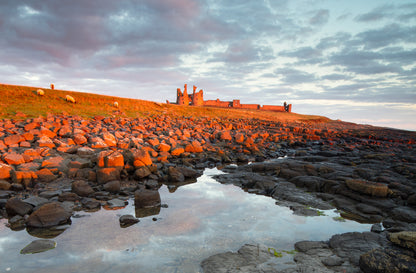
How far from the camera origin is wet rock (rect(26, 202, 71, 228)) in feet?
12.9

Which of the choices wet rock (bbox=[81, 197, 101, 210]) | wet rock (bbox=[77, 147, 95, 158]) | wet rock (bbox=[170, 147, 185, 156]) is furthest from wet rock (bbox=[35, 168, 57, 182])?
wet rock (bbox=[170, 147, 185, 156])

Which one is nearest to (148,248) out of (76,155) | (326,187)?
(326,187)

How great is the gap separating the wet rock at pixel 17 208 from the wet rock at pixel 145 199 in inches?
73.2

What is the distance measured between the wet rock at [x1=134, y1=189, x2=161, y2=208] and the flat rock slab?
1.70 m

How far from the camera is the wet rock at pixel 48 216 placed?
3.92m

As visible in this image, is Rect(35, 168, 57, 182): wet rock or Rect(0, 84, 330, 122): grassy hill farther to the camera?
Rect(0, 84, 330, 122): grassy hill

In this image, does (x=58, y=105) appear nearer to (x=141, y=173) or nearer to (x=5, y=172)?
(x=5, y=172)

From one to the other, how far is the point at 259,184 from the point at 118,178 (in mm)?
3779

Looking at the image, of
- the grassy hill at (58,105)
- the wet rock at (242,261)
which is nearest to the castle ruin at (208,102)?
the grassy hill at (58,105)

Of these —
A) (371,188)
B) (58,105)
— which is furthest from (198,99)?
(371,188)

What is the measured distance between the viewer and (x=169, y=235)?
3.77 meters

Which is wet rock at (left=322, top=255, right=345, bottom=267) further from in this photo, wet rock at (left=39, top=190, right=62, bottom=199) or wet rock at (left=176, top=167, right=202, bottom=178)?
wet rock at (left=39, top=190, right=62, bottom=199)

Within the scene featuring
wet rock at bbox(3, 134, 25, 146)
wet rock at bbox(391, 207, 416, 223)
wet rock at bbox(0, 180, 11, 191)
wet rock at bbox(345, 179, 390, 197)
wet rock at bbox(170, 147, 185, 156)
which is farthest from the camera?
wet rock at bbox(170, 147, 185, 156)

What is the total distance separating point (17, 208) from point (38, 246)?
4.81 feet
